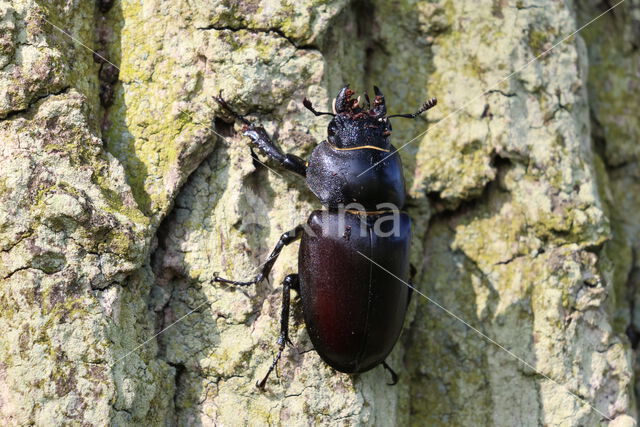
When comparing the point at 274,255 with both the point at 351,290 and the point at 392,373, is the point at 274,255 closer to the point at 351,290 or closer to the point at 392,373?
the point at 351,290

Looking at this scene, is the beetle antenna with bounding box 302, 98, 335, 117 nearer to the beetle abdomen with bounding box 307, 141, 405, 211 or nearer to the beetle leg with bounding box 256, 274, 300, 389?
the beetle abdomen with bounding box 307, 141, 405, 211

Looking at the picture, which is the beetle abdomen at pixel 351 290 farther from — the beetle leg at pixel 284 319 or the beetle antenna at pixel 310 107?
the beetle antenna at pixel 310 107

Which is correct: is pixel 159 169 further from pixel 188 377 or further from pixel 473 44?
pixel 473 44

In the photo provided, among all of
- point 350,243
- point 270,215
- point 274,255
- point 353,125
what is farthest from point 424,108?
point 274,255

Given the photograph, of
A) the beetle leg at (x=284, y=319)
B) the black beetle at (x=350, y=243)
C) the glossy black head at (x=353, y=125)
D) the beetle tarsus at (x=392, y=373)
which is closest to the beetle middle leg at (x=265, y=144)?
the black beetle at (x=350, y=243)

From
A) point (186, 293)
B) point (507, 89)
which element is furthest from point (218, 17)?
point (507, 89)

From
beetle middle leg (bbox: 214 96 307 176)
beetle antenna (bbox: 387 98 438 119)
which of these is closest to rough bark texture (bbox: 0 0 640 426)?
beetle middle leg (bbox: 214 96 307 176)

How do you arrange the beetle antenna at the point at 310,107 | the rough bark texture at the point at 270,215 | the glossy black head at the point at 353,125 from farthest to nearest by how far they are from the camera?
the glossy black head at the point at 353,125 < the beetle antenna at the point at 310,107 < the rough bark texture at the point at 270,215
